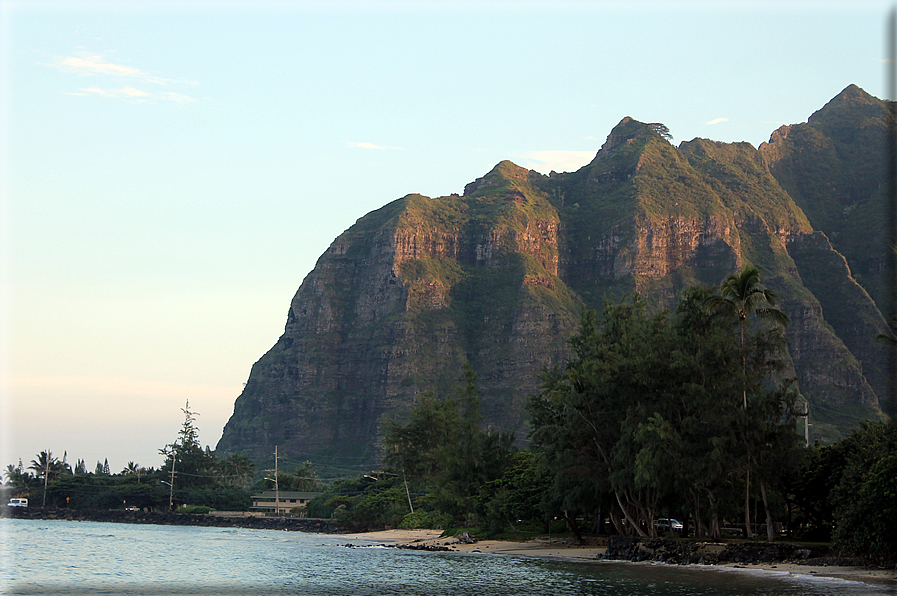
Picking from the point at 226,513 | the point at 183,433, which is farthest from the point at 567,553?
the point at 183,433

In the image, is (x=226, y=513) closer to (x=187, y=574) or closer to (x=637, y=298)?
(x=187, y=574)

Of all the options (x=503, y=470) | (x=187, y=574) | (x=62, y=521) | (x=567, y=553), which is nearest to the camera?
(x=187, y=574)

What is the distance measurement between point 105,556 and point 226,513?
3209 inches

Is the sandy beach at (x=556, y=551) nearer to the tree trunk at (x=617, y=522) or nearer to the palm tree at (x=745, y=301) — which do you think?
the tree trunk at (x=617, y=522)

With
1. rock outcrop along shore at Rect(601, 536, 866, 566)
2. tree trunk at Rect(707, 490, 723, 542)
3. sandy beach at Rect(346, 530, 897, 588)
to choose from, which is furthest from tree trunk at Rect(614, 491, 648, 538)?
tree trunk at Rect(707, 490, 723, 542)

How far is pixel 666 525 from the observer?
79625 mm

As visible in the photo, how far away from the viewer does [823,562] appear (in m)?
44.2

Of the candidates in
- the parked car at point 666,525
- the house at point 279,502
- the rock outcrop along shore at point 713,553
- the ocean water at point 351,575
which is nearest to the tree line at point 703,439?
the rock outcrop along shore at point 713,553

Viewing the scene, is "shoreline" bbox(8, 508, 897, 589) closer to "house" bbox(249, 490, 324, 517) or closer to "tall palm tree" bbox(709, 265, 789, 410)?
"house" bbox(249, 490, 324, 517)

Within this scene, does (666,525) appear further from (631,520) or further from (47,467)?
(47,467)

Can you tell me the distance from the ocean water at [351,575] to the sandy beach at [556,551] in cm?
134

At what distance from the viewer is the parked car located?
74481 millimetres

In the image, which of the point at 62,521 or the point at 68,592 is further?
the point at 62,521

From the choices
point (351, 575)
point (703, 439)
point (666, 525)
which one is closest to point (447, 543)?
point (666, 525)
